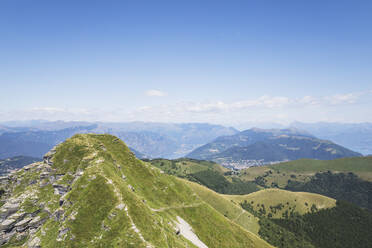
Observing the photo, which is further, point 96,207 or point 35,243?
point 96,207

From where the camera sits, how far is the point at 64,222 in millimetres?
73562

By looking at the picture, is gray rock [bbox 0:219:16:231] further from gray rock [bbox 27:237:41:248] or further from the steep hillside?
gray rock [bbox 27:237:41:248]

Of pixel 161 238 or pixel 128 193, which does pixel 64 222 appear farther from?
pixel 161 238

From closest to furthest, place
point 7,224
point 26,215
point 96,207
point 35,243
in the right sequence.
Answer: point 35,243 < point 96,207 < point 7,224 < point 26,215

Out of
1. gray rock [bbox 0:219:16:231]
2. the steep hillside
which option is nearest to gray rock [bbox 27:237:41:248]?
the steep hillside

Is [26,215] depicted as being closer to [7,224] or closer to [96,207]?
[7,224]

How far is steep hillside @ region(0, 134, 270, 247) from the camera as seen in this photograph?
233 ft

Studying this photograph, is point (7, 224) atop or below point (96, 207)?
below

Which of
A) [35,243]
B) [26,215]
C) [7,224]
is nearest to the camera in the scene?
[35,243]

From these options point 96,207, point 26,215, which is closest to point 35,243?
point 96,207

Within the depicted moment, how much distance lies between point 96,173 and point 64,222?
25.2 metres

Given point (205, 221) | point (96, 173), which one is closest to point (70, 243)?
point (96, 173)

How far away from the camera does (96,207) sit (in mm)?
78500

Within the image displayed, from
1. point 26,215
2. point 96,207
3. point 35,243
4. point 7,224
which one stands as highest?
point 96,207
